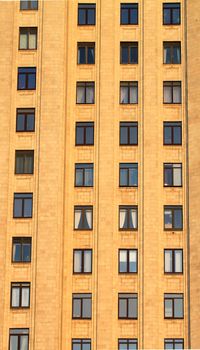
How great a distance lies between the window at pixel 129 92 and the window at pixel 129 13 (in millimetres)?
4241

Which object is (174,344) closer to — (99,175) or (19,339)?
(19,339)

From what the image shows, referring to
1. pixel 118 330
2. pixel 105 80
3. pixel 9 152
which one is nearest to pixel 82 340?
pixel 118 330

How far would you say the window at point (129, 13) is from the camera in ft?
225

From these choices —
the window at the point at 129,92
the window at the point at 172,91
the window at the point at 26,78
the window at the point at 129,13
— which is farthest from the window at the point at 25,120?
the window at the point at 129,13

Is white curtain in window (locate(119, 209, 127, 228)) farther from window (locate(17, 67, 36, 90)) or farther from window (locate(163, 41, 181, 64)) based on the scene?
window (locate(163, 41, 181, 64))

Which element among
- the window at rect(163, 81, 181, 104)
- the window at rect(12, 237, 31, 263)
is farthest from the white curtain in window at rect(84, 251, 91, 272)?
the window at rect(163, 81, 181, 104)

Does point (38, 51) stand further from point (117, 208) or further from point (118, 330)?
point (118, 330)

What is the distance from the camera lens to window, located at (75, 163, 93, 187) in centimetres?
6581

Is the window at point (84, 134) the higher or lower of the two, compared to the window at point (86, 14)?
lower

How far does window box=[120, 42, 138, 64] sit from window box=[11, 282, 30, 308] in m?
16.0

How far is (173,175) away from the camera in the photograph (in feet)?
216

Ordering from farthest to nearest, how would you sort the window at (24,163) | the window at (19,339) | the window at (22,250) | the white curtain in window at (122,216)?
the window at (24,163) < the white curtain in window at (122,216) < the window at (22,250) < the window at (19,339)

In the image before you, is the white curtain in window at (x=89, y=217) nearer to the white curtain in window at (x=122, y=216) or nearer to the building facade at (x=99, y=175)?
the building facade at (x=99, y=175)

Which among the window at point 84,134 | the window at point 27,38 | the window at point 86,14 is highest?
the window at point 86,14
